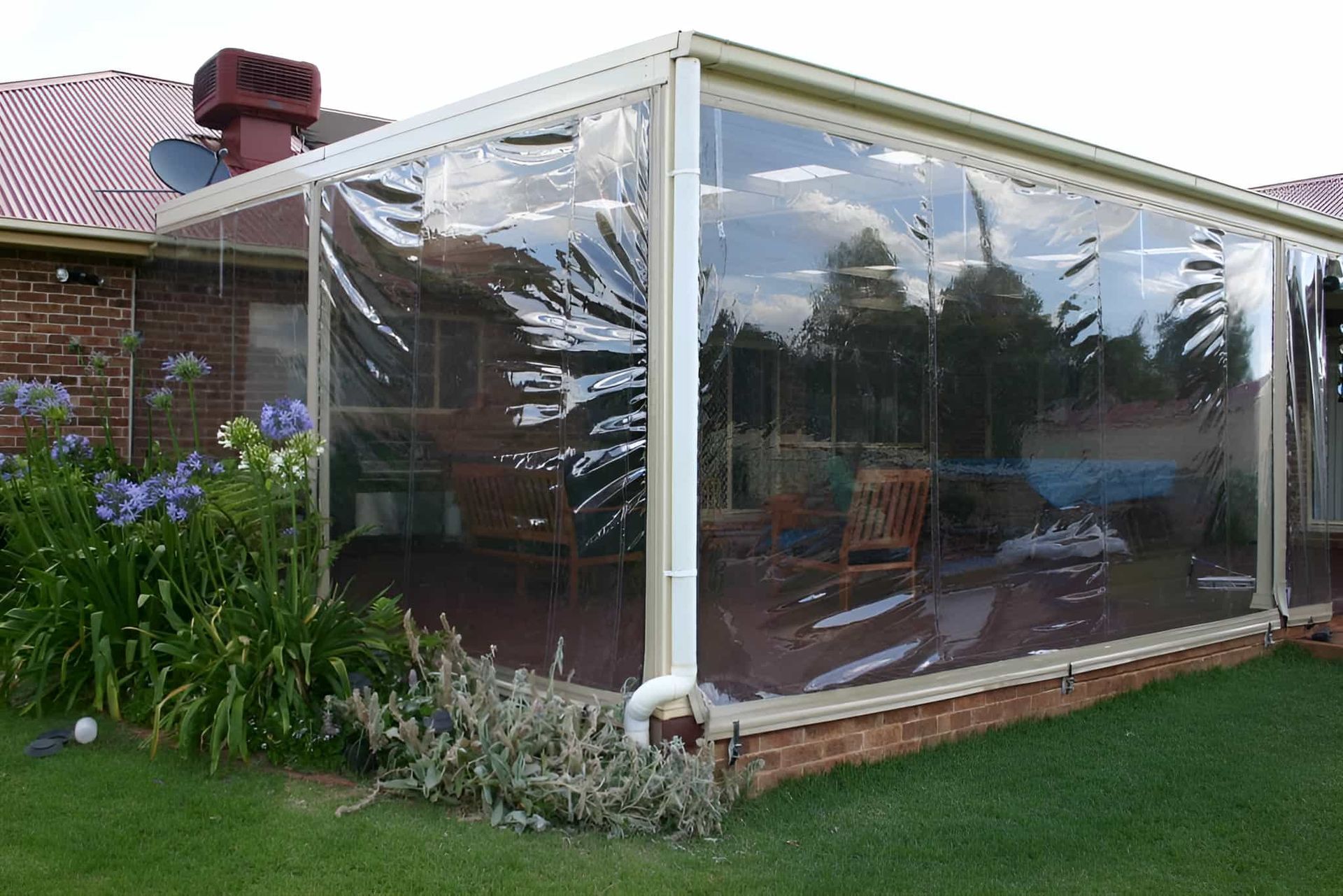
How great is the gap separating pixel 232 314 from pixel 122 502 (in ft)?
7.06

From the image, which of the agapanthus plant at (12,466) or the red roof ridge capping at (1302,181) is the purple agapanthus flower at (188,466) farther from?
the red roof ridge capping at (1302,181)

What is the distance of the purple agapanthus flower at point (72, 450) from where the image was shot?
240 inches

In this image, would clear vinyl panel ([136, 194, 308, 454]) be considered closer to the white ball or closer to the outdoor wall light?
the outdoor wall light

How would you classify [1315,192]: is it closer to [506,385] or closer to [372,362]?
[372,362]

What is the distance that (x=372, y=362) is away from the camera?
6.05 metres

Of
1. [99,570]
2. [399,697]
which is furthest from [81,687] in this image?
[399,697]

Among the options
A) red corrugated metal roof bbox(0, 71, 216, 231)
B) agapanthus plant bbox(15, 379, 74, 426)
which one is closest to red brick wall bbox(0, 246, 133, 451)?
red corrugated metal roof bbox(0, 71, 216, 231)

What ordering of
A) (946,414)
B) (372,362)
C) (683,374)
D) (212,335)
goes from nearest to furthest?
(683,374) → (946,414) → (372,362) → (212,335)

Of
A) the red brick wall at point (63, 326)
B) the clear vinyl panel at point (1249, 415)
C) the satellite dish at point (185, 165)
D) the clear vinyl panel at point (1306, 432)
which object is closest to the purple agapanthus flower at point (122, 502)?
the red brick wall at point (63, 326)

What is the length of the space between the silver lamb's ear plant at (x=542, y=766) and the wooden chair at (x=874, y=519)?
3.32 feet

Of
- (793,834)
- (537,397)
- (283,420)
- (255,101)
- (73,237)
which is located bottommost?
(793,834)

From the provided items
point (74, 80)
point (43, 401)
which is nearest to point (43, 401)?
point (43, 401)

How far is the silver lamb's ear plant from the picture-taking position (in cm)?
432

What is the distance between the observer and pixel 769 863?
4148 mm
